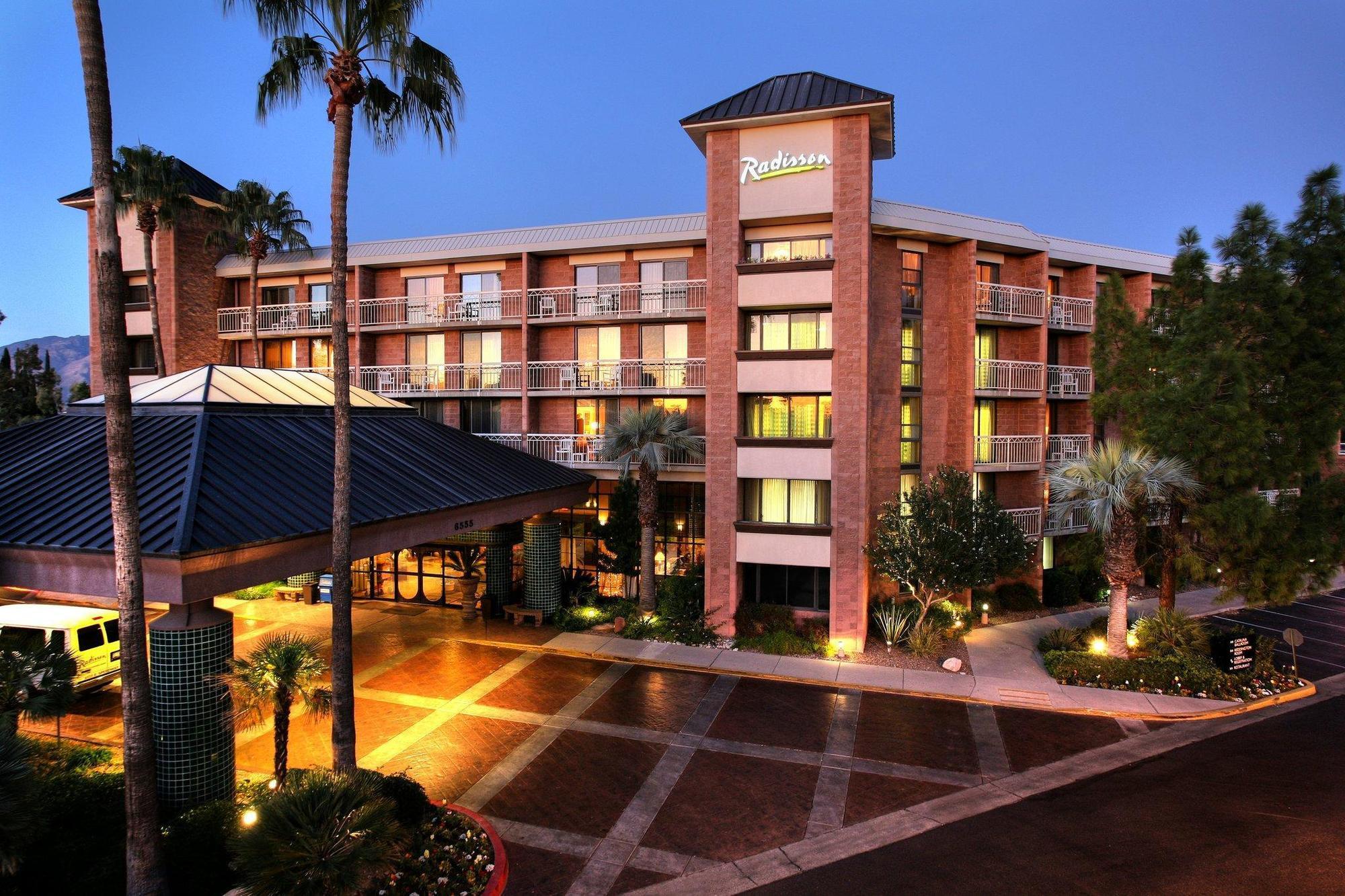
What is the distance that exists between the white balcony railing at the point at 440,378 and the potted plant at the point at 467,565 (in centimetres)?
625

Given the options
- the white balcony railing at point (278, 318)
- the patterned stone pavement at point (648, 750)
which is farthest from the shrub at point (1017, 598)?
the white balcony railing at point (278, 318)

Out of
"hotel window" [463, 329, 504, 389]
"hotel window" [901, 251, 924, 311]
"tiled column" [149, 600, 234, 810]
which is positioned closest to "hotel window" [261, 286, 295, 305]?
"hotel window" [463, 329, 504, 389]

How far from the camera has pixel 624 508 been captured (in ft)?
74.9

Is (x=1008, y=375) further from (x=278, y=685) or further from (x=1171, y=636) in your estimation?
(x=278, y=685)

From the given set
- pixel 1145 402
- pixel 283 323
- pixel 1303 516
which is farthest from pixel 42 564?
pixel 1303 516

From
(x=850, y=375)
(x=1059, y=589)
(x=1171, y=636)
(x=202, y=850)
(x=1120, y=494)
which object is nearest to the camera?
(x=202, y=850)

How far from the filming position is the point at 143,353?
31.1 metres

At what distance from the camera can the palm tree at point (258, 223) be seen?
2741 centimetres

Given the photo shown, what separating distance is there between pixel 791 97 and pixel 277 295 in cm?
2422

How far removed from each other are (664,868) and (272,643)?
22.7 feet

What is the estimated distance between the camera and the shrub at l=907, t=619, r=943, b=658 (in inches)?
755

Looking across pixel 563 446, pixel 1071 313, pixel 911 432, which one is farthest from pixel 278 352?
pixel 1071 313

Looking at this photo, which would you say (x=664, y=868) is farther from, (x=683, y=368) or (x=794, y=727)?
(x=683, y=368)

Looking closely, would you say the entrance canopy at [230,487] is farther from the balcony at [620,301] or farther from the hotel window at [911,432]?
the hotel window at [911,432]
